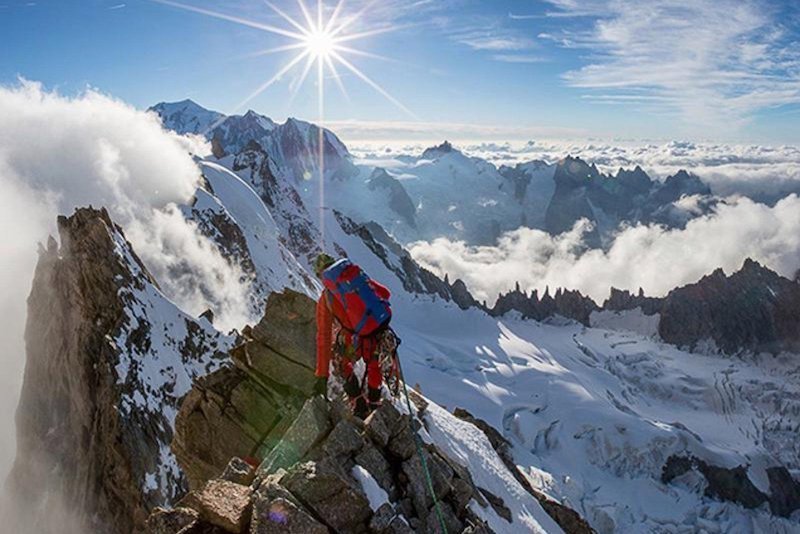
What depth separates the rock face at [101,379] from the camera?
98.3 feet

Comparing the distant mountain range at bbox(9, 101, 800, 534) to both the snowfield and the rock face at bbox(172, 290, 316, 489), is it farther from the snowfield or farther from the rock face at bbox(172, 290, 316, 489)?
the snowfield

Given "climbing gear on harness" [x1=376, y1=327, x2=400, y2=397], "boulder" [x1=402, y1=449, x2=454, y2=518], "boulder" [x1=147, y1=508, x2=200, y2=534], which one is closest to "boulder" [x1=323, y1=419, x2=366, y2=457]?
"boulder" [x1=402, y1=449, x2=454, y2=518]

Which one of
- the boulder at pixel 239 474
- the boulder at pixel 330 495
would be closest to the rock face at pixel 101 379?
the boulder at pixel 239 474

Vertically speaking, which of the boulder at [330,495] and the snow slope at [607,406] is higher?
the boulder at [330,495]

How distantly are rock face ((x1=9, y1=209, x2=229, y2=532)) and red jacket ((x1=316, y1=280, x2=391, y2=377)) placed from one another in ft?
69.9

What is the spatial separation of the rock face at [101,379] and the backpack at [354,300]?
2203 centimetres

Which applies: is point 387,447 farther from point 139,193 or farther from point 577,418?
point 577,418

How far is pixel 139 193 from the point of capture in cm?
7994

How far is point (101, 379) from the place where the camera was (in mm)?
33438

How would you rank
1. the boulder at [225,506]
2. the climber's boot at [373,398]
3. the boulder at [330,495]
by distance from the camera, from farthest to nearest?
the climber's boot at [373,398], the boulder at [330,495], the boulder at [225,506]

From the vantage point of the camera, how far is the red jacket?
1304 cm

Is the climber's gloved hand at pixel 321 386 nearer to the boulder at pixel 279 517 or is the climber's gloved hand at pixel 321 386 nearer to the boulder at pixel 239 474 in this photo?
the boulder at pixel 239 474

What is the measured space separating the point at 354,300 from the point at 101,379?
90.5ft

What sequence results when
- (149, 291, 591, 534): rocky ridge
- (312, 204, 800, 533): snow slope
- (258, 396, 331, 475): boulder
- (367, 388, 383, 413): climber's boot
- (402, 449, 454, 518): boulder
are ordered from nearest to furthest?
(149, 291, 591, 534): rocky ridge, (258, 396, 331, 475): boulder, (402, 449, 454, 518): boulder, (367, 388, 383, 413): climber's boot, (312, 204, 800, 533): snow slope
